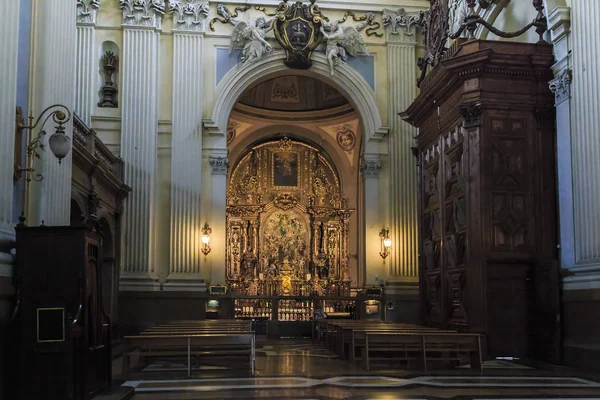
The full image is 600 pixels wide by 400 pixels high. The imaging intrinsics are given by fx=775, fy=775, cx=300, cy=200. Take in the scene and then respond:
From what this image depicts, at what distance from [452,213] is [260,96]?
16.6 meters

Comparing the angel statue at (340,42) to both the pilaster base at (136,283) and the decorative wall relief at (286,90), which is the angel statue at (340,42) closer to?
the decorative wall relief at (286,90)

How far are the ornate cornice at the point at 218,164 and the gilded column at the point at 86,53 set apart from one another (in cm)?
363

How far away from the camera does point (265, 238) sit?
30.4 metres

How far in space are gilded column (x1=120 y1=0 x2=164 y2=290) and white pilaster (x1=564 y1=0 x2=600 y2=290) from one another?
12.1m


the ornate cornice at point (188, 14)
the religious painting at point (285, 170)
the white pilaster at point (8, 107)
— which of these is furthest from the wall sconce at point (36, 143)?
the religious painting at point (285, 170)

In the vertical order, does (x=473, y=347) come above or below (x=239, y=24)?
below

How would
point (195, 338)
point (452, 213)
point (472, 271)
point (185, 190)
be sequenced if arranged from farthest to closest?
point (185, 190), point (452, 213), point (472, 271), point (195, 338)

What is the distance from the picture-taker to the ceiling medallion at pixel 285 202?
30.6 meters

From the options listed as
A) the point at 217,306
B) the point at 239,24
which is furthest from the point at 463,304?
the point at 239,24

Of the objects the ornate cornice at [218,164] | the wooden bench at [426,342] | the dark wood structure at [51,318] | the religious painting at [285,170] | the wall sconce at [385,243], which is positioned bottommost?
the wooden bench at [426,342]

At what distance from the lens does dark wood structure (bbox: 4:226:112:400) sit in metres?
7.61

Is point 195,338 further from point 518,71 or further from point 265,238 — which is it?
point 265,238

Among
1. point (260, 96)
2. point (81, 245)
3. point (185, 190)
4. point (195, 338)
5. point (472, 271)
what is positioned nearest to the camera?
point (81, 245)

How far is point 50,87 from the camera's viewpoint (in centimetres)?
1116
